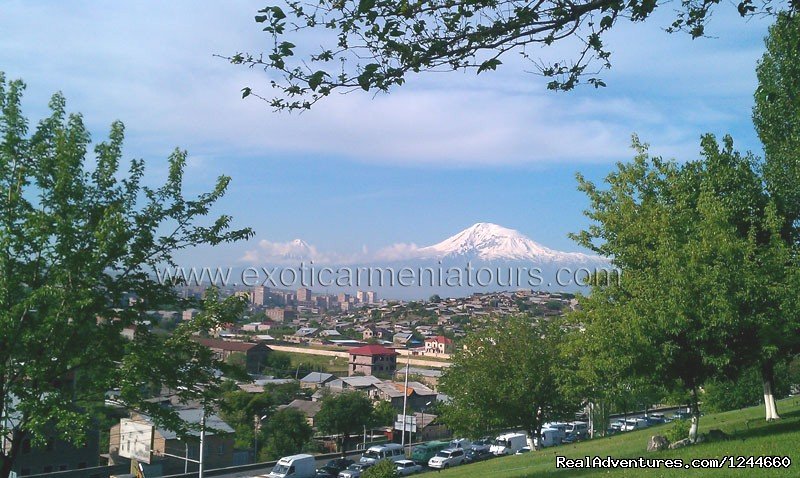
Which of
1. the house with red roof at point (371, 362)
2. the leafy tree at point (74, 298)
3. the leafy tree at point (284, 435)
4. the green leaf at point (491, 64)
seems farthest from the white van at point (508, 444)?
the house with red roof at point (371, 362)

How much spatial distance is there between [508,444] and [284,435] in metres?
14.3

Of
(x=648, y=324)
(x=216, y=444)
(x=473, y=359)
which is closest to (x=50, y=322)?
(x=648, y=324)

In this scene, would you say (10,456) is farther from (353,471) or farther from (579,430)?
(579,430)

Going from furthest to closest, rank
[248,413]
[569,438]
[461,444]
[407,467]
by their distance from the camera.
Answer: [248,413] → [569,438] → [461,444] → [407,467]

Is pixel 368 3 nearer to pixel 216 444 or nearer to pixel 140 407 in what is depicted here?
pixel 140 407

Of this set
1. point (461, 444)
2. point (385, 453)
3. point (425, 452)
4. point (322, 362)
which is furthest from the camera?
point (322, 362)

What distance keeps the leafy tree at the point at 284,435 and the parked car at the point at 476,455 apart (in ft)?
40.1

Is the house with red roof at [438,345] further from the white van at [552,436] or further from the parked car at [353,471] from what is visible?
the parked car at [353,471]

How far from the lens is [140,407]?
9.13 m

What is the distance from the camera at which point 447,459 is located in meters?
35.4

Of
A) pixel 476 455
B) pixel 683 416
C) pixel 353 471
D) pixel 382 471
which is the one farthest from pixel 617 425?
pixel 382 471

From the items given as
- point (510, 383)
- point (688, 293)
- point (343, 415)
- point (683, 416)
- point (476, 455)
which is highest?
point (688, 293)

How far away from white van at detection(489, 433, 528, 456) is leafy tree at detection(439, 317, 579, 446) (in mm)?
9042

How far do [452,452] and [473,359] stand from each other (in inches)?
353
